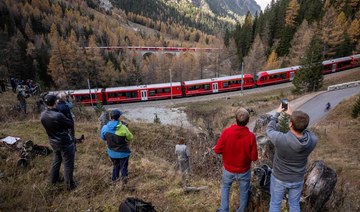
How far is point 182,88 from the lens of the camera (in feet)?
113

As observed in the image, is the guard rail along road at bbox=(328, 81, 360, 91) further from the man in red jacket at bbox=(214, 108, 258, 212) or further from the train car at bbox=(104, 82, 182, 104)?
the man in red jacket at bbox=(214, 108, 258, 212)

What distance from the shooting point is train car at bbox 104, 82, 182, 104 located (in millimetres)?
32875

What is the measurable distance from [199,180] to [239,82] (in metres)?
32.6

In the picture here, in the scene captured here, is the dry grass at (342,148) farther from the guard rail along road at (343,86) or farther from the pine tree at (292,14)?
the pine tree at (292,14)

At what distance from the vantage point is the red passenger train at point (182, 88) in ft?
106

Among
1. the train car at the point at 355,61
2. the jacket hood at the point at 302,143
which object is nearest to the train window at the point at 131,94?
the jacket hood at the point at 302,143

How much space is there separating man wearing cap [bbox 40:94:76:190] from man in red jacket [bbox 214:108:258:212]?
8.16 ft

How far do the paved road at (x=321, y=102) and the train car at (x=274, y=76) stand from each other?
9.13 metres

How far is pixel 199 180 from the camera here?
4.83 meters

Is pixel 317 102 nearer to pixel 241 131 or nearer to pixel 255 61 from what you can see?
pixel 255 61

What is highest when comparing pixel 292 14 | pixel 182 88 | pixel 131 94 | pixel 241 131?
pixel 292 14

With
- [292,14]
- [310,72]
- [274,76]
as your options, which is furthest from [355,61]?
[292,14]

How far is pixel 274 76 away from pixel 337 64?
39.3 ft

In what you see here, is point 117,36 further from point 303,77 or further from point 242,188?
point 242,188
